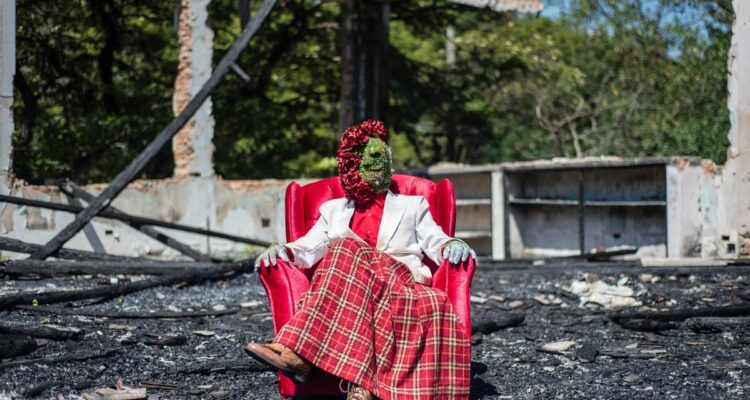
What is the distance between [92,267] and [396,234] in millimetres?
6079

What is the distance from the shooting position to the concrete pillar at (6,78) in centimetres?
1174

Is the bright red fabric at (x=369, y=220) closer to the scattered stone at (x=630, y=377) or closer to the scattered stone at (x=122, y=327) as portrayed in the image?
the scattered stone at (x=630, y=377)

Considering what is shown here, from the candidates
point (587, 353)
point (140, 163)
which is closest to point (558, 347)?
point (587, 353)

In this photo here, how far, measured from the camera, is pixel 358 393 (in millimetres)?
4664

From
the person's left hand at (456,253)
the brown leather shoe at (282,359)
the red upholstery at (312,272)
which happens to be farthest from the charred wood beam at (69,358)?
the person's left hand at (456,253)

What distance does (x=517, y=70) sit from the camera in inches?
910

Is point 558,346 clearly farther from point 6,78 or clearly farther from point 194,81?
point 194,81

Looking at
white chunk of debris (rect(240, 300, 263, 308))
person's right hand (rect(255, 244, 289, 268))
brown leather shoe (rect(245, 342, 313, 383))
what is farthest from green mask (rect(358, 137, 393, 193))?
white chunk of debris (rect(240, 300, 263, 308))

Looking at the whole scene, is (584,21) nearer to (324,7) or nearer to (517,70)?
(517,70)

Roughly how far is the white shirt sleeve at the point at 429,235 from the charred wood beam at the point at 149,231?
25.0 ft

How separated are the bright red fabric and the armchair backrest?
0.32 meters

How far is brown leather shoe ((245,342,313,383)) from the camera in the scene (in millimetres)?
4551

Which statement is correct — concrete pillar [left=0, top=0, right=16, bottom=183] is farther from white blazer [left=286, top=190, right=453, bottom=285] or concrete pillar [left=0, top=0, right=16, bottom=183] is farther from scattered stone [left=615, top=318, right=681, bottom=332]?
scattered stone [left=615, top=318, right=681, bottom=332]

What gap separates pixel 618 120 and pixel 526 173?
24.5ft
